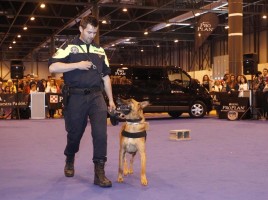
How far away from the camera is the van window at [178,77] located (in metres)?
14.1

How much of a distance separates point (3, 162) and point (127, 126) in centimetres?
245

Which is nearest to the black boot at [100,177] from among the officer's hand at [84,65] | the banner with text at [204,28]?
the officer's hand at [84,65]

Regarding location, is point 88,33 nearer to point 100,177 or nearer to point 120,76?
point 100,177

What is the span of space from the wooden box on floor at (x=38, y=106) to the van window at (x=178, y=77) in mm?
5008

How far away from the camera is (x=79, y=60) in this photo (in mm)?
4371

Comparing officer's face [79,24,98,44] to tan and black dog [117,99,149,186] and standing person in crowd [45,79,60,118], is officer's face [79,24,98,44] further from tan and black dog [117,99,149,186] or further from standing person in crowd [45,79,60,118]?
standing person in crowd [45,79,60,118]

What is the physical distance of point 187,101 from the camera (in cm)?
1444

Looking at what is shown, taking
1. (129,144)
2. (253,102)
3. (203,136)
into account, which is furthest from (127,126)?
(253,102)

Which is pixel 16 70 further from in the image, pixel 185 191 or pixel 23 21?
pixel 185 191

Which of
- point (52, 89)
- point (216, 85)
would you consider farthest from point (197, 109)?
point (52, 89)

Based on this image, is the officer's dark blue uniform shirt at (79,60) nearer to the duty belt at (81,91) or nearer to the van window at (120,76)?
the duty belt at (81,91)

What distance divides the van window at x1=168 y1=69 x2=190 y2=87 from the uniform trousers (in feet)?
32.2

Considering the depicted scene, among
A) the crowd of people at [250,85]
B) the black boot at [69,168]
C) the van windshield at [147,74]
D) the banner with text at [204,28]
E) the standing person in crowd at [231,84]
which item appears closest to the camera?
the black boot at [69,168]

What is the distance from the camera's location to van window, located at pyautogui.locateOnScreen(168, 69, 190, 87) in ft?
46.4
